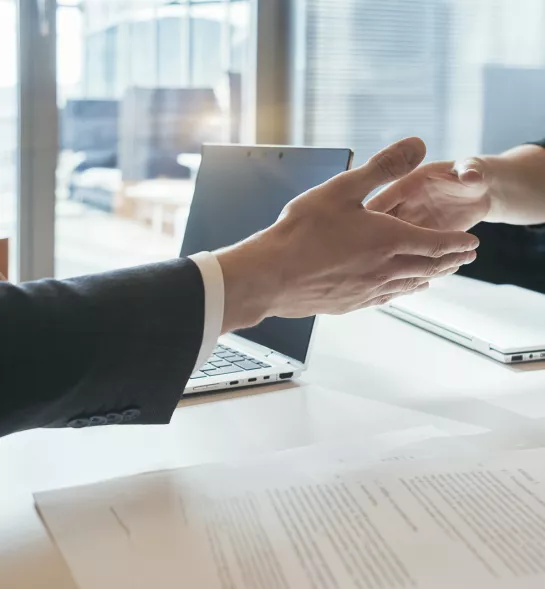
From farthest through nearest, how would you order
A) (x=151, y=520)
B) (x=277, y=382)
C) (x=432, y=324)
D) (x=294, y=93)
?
1. (x=294, y=93)
2. (x=432, y=324)
3. (x=277, y=382)
4. (x=151, y=520)

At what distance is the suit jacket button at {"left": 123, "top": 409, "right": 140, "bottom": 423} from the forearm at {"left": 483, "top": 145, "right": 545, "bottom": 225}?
29.0 inches

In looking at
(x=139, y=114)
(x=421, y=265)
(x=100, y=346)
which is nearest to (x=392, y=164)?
(x=421, y=265)

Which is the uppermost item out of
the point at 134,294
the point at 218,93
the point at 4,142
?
the point at 218,93

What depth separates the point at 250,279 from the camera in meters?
0.76

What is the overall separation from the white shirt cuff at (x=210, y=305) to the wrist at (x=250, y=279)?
0.04 ft

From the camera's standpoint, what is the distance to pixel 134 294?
68 cm

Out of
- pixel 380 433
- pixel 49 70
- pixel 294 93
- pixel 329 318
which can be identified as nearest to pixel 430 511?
pixel 380 433

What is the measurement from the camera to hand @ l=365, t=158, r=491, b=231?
106cm

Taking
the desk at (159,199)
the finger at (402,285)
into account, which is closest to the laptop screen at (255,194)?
the finger at (402,285)

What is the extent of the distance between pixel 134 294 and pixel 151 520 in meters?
0.19

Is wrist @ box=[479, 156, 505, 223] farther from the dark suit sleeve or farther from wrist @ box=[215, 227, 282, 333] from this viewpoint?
the dark suit sleeve

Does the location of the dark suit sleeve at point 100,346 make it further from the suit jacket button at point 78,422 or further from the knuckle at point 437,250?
the knuckle at point 437,250

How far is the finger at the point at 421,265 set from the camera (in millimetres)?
853

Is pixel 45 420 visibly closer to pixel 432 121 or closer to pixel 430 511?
pixel 430 511
